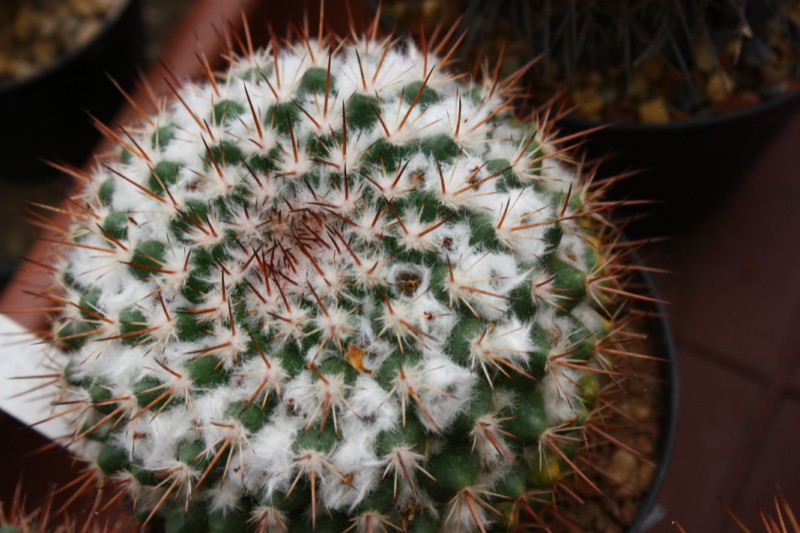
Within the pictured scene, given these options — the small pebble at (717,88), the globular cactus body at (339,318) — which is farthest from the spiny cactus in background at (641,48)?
the globular cactus body at (339,318)

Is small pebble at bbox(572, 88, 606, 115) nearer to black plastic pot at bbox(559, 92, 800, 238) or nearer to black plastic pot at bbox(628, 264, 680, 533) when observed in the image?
black plastic pot at bbox(559, 92, 800, 238)

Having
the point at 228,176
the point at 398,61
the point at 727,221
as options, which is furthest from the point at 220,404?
the point at 727,221

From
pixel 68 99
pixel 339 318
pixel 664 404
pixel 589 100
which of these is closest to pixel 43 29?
pixel 68 99

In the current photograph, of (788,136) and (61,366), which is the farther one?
(788,136)

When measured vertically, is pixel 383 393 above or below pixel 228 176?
below

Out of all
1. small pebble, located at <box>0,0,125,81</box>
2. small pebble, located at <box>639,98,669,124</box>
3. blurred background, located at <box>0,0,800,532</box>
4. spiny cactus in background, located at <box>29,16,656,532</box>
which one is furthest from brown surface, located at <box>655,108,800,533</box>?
small pebble, located at <box>0,0,125,81</box>

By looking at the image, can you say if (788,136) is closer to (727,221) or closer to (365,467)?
(727,221)

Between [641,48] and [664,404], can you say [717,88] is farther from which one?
[664,404]
